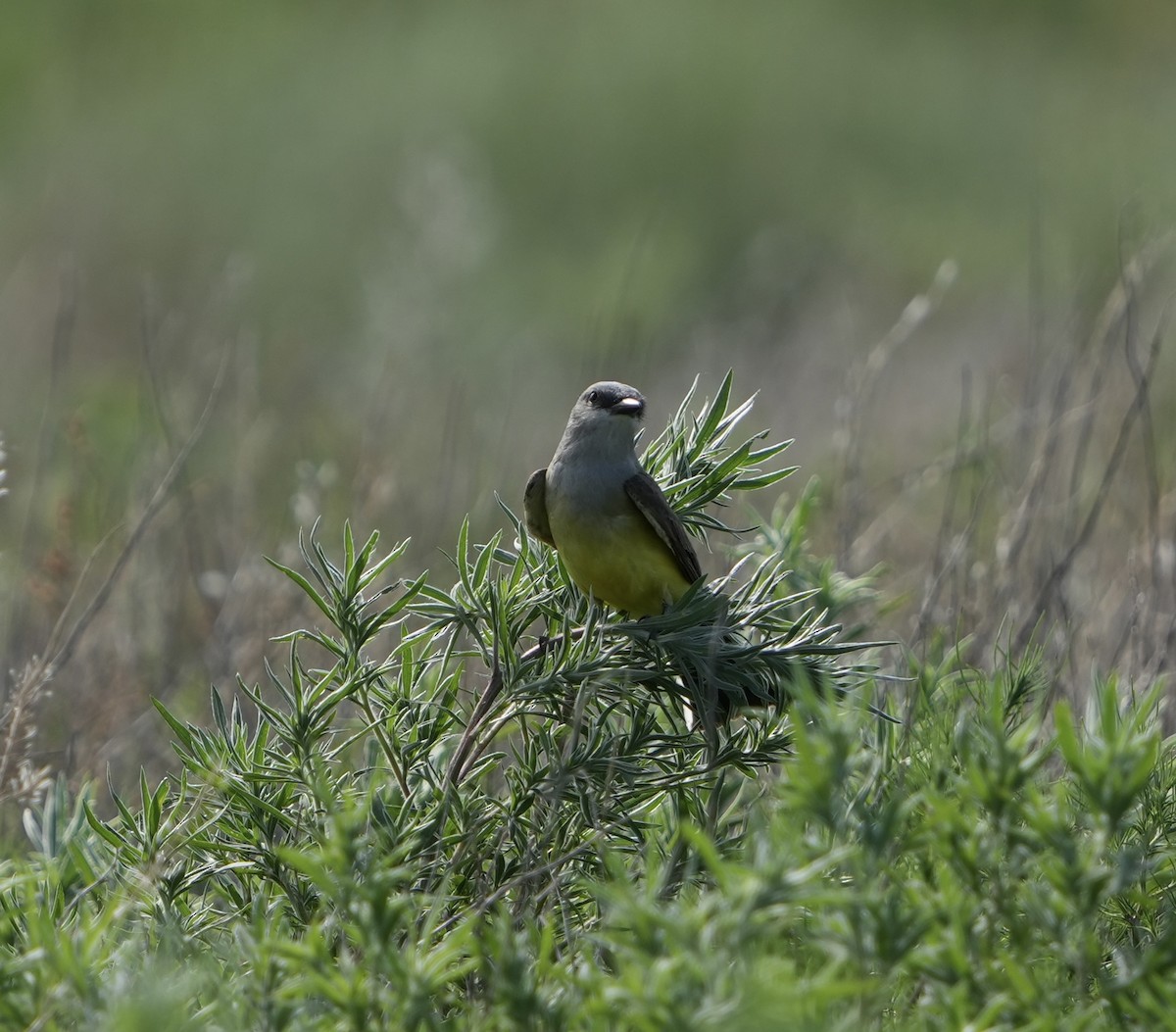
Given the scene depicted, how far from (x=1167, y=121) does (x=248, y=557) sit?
11705mm

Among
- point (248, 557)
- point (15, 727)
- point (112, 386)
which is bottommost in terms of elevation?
point (112, 386)

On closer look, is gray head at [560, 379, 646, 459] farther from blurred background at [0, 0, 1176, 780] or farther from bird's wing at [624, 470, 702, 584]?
blurred background at [0, 0, 1176, 780]

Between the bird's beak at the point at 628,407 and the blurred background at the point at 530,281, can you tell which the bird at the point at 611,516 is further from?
the blurred background at the point at 530,281

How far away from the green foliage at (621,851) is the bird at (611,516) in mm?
88

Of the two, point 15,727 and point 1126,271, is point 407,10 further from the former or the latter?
point 15,727

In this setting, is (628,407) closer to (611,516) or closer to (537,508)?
(537,508)

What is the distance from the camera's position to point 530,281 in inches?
472

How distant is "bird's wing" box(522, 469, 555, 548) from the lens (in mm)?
3350

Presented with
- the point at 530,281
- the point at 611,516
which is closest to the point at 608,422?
the point at 611,516

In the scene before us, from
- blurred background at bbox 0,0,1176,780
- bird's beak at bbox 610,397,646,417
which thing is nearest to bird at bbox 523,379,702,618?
bird's beak at bbox 610,397,646,417

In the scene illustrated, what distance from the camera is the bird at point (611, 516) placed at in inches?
117

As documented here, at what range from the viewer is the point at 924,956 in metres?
1.80

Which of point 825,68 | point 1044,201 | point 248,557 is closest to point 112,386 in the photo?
point 248,557

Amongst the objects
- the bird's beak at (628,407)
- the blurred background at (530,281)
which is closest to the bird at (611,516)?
the bird's beak at (628,407)
